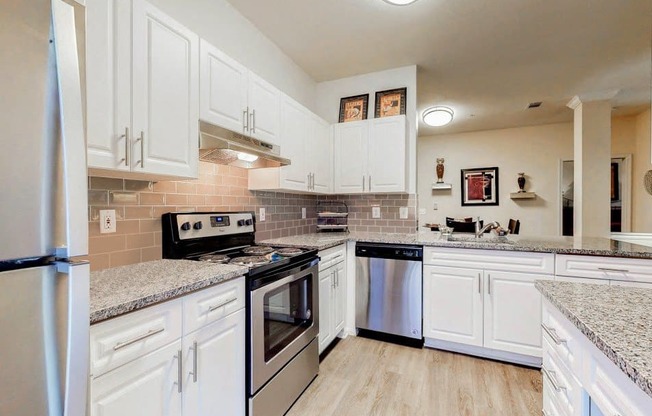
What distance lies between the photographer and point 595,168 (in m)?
3.80

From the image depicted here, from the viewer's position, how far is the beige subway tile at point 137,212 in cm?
155

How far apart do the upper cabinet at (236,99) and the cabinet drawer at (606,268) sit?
7.37 feet

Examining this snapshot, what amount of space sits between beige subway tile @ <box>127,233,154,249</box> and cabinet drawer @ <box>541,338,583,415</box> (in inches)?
73.9

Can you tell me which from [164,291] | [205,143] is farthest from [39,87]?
[205,143]

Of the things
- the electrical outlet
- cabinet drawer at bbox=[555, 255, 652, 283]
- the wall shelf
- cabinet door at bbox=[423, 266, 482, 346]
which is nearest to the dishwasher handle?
cabinet door at bbox=[423, 266, 482, 346]

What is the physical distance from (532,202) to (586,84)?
7.50 feet

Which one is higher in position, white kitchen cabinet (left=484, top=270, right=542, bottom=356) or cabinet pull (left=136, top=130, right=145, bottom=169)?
cabinet pull (left=136, top=130, right=145, bottom=169)

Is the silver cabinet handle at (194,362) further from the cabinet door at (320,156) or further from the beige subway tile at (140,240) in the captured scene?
the cabinet door at (320,156)

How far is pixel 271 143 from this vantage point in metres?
2.20

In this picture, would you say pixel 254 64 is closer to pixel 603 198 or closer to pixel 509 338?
pixel 509 338

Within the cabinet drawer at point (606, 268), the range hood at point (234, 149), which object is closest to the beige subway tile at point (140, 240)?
the range hood at point (234, 149)

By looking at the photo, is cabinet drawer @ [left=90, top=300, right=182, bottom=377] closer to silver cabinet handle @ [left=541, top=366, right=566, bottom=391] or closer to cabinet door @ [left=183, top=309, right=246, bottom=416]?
cabinet door @ [left=183, top=309, right=246, bottom=416]

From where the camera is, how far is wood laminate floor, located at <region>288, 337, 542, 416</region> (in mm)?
1835

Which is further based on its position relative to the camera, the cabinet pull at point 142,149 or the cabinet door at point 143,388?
the cabinet pull at point 142,149
